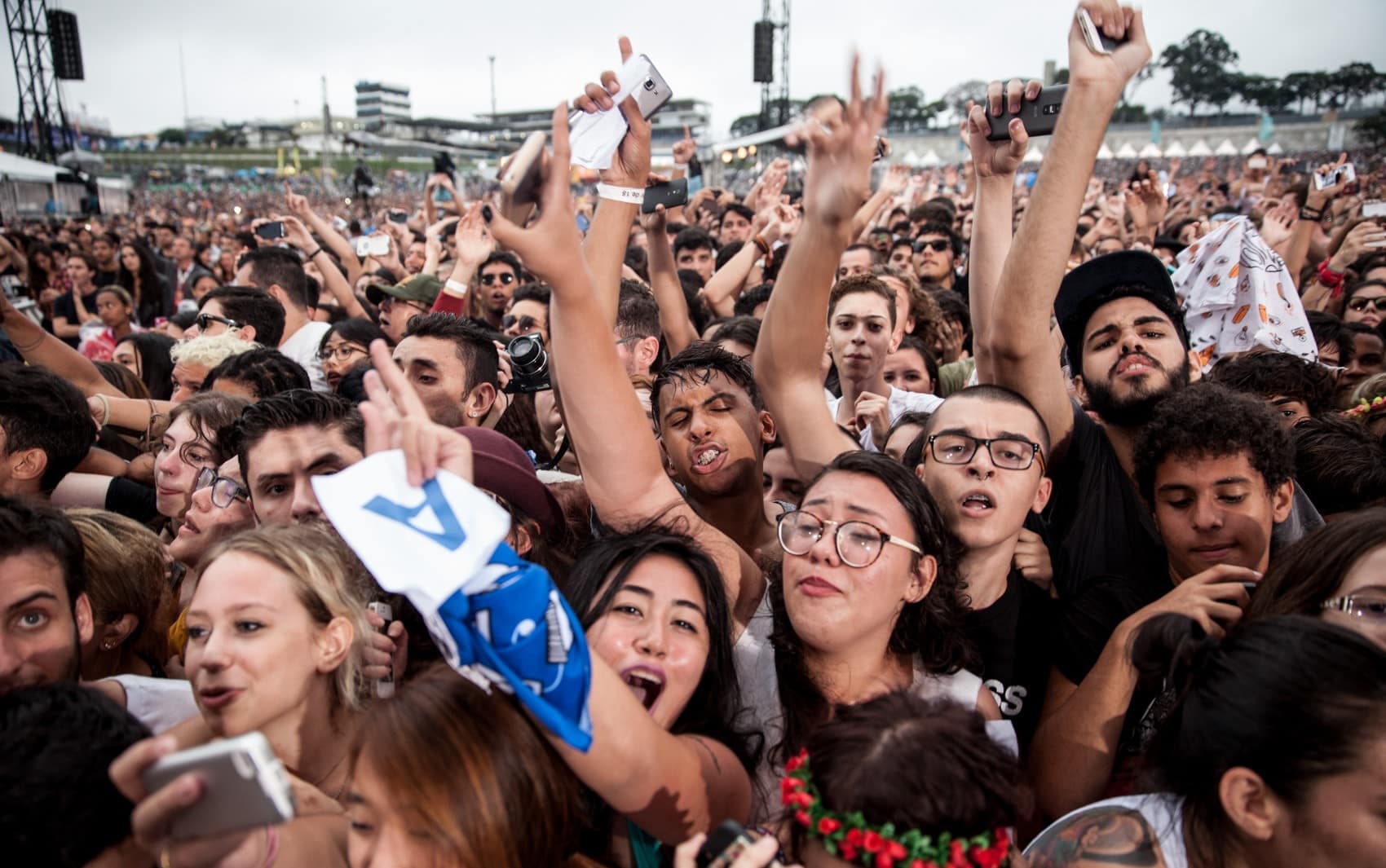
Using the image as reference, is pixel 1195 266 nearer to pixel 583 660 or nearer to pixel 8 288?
pixel 583 660

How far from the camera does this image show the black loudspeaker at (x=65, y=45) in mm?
28078

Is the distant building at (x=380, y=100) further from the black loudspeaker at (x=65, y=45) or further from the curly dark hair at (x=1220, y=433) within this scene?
the curly dark hair at (x=1220, y=433)

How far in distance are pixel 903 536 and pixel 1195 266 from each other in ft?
9.56

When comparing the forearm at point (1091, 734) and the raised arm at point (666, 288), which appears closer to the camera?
the forearm at point (1091, 734)

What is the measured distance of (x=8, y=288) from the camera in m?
9.04

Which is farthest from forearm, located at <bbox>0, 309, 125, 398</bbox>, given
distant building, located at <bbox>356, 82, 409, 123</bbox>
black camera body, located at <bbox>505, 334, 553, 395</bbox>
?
distant building, located at <bbox>356, 82, 409, 123</bbox>

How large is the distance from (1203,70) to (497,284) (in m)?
103

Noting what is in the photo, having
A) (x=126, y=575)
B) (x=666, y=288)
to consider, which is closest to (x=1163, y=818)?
(x=126, y=575)

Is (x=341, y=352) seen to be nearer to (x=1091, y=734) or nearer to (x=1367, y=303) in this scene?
(x=1091, y=734)

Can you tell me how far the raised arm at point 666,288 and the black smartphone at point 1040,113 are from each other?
1.91m

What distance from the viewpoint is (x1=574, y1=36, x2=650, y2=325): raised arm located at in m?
2.52

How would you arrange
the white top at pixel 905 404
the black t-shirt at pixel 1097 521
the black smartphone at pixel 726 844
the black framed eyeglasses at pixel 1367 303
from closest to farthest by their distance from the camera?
the black smartphone at pixel 726 844 → the black t-shirt at pixel 1097 521 → the white top at pixel 905 404 → the black framed eyeglasses at pixel 1367 303

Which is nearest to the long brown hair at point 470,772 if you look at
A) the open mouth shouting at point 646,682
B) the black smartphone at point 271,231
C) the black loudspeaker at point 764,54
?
the open mouth shouting at point 646,682

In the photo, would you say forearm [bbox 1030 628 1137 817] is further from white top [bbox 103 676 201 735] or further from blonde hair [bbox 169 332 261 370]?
blonde hair [bbox 169 332 261 370]
